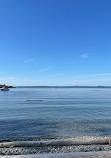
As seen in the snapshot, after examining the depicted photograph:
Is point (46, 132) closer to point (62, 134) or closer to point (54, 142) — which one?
point (62, 134)

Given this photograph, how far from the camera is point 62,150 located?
23.3 feet

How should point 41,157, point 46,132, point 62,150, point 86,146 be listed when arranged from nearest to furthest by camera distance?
point 41,157, point 62,150, point 86,146, point 46,132

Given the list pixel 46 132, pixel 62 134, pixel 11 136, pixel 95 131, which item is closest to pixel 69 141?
pixel 62 134

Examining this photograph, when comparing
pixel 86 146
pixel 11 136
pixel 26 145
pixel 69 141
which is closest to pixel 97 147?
pixel 86 146

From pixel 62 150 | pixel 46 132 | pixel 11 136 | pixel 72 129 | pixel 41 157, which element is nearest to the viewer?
pixel 41 157

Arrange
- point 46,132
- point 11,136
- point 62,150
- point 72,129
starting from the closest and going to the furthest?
point 62,150, point 11,136, point 46,132, point 72,129

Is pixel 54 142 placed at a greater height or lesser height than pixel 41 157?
lesser

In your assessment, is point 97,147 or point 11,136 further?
point 11,136

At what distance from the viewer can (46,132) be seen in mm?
10664

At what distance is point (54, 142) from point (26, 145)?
5.78 feet

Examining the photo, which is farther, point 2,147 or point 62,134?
point 62,134

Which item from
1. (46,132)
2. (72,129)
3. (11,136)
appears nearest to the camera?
(11,136)

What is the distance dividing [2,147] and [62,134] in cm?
473

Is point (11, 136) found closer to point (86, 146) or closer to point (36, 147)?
point (36, 147)
